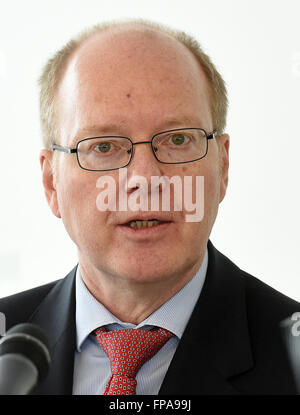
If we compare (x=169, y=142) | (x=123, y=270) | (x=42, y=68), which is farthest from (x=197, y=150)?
(x=42, y=68)

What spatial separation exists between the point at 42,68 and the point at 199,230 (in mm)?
744

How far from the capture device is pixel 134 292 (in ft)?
4.87

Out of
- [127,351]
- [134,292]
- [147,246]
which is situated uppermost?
[147,246]

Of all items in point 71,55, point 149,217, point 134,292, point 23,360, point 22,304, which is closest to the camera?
point 23,360

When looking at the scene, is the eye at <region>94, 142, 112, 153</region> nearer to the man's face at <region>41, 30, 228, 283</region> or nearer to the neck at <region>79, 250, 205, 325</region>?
the man's face at <region>41, 30, 228, 283</region>

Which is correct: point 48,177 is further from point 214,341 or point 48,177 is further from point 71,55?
point 214,341

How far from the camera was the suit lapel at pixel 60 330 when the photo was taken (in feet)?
4.64

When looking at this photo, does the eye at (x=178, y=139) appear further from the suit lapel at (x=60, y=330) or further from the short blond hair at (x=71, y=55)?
the suit lapel at (x=60, y=330)

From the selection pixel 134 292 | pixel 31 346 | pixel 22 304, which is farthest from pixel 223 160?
pixel 31 346

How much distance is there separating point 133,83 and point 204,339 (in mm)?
645

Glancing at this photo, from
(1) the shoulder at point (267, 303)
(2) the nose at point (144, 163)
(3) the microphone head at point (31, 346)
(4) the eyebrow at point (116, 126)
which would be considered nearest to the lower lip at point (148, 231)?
(2) the nose at point (144, 163)

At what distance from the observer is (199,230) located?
1419 mm
